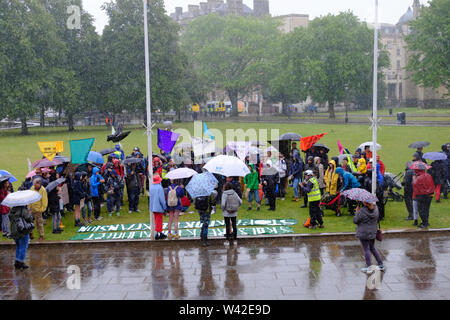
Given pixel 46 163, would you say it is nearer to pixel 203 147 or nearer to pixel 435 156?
pixel 203 147

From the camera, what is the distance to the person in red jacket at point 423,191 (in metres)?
12.7

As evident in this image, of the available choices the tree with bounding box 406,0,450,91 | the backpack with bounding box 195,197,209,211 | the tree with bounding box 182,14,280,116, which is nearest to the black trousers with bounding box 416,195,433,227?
the backpack with bounding box 195,197,209,211

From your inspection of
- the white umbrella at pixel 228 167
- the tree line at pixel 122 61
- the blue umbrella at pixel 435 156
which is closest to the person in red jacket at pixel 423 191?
the blue umbrella at pixel 435 156

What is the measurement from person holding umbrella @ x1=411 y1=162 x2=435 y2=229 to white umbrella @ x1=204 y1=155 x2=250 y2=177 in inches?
179

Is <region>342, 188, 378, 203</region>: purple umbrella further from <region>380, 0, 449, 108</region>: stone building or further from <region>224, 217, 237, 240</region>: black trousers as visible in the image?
<region>380, 0, 449, 108</region>: stone building

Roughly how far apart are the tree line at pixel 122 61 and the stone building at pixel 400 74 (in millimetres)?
18977

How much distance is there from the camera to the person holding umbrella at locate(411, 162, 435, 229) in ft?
41.8

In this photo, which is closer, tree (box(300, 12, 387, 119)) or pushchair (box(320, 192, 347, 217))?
pushchair (box(320, 192, 347, 217))

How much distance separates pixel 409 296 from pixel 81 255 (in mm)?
7581

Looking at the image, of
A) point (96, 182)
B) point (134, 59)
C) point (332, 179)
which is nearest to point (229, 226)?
point (332, 179)

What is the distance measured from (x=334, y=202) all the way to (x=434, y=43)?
4038 cm

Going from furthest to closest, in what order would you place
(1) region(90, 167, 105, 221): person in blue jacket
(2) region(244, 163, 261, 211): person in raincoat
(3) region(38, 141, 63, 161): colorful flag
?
(2) region(244, 163, 261, 211): person in raincoat < (3) region(38, 141, 63, 161): colorful flag < (1) region(90, 167, 105, 221): person in blue jacket

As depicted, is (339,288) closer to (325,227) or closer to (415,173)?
(325,227)
